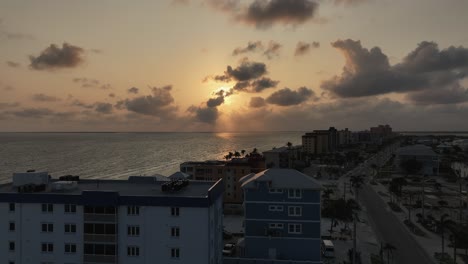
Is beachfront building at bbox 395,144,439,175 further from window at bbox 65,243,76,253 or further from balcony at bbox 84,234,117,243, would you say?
window at bbox 65,243,76,253

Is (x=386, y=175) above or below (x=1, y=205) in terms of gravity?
below

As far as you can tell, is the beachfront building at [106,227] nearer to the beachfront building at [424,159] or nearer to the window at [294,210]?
the window at [294,210]

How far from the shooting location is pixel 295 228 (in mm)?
51812

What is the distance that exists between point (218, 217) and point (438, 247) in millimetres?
44568

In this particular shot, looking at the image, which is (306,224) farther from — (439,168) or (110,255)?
(439,168)

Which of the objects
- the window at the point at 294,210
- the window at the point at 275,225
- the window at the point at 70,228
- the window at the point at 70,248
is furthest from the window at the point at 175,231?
the window at the point at 294,210

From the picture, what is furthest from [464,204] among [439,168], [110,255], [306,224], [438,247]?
[110,255]

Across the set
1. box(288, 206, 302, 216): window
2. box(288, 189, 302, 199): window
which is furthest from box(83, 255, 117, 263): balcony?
box(288, 189, 302, 199): window

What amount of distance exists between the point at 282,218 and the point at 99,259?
80.4ft

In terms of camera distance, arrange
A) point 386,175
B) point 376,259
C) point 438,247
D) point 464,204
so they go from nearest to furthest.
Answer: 1. point 376,259
2. point 438,247
3. point 464,204
4. point 386,175

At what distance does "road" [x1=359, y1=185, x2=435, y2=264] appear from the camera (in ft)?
196

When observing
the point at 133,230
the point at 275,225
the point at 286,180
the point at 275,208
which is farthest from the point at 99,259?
the point at 286,180

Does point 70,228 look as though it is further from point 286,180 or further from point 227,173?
point 227,173

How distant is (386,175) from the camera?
162625mm
